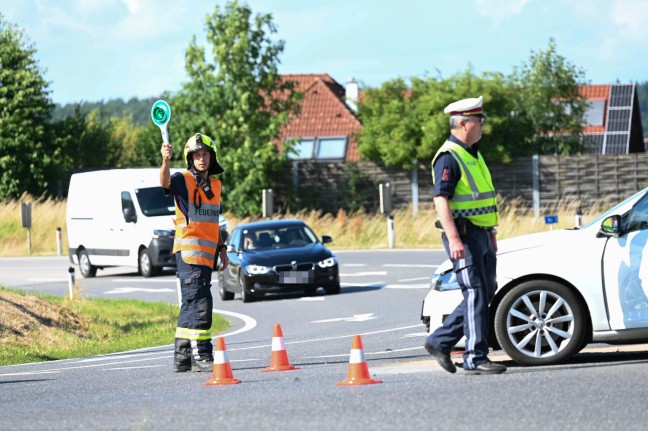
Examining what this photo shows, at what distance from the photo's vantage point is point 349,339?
15.6 m

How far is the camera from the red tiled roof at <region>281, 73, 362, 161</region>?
67.6 m

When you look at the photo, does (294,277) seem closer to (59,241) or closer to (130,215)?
(130,215)

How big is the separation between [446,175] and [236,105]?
37.2m

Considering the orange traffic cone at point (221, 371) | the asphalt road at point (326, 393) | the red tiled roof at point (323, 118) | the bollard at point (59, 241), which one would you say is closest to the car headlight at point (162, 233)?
the bollard at point (59, 241)

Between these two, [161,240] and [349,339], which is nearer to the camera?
[349,339]

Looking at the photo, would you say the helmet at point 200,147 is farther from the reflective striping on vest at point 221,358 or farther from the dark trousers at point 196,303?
the reflective striping on vest at point 221,358

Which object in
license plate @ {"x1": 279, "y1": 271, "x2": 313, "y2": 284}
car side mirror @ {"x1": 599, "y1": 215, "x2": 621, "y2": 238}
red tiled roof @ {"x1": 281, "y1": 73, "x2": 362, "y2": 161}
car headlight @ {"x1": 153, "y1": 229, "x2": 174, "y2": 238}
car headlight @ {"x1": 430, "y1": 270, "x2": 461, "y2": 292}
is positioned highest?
red tiled roof @ {"x1": 281, "y1": 73, "x2": 362, "y2": 161}

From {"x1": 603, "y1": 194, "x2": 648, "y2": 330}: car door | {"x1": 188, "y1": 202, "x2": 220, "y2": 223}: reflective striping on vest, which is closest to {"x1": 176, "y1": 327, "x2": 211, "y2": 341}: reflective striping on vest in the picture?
{"x1": 188, "y1": 202, "x2": 220, "y2": 223}: reflective striping on vest

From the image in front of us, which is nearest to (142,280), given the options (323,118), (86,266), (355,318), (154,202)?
(154,202)

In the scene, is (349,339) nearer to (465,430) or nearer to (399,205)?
(465,430)

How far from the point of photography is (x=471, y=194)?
10.3 m

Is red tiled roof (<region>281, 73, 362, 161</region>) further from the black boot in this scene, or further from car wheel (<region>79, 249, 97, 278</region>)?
the black boot

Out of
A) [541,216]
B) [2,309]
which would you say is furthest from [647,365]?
[541,216]

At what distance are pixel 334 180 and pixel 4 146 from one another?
40.6ft
